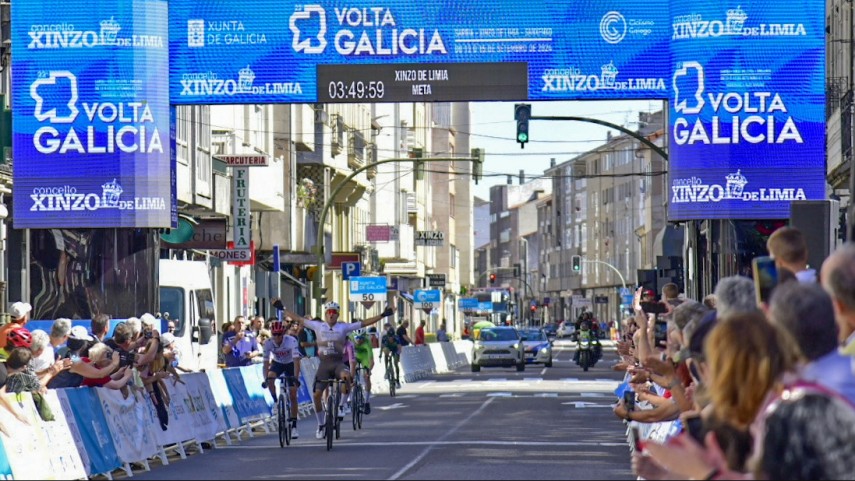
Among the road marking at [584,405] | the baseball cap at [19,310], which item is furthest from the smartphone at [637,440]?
the road marking at [584,405]

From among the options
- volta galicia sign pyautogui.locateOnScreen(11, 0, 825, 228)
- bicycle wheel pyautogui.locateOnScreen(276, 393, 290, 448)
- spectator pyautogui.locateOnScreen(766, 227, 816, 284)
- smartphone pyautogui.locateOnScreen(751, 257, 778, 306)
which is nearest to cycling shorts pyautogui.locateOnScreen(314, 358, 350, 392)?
bicycle wheel pyautogui.locateOnScreen(276, 393, 290, 448)

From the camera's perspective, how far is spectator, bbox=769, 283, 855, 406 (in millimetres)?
5891

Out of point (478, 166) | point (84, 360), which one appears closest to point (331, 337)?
point (84, 360)

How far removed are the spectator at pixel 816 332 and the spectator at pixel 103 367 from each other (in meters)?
12.6

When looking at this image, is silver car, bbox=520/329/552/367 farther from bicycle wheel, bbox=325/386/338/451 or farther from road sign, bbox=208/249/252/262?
bicycle wheel, bbox=325/386/338/451

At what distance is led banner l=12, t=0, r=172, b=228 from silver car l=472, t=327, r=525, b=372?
2756 cm

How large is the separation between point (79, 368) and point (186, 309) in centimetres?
1516

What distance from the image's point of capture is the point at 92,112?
28.0 m

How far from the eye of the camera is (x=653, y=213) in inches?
4483

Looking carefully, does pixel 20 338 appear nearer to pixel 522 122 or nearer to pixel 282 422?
pixel 282 422

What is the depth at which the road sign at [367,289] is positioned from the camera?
48.3m

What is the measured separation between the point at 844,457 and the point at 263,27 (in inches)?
891

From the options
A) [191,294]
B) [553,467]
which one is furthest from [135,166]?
[553,467]

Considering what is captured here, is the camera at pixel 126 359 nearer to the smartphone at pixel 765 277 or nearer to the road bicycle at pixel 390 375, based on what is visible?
the smartphone at pixel 765 277
